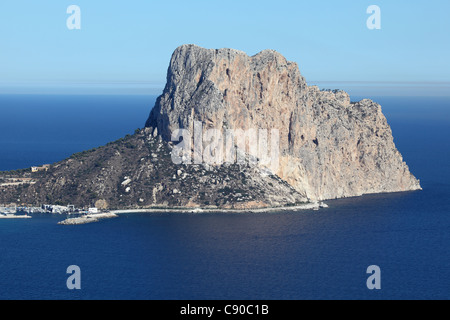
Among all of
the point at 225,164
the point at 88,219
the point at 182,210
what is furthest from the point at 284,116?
the point at 88,219

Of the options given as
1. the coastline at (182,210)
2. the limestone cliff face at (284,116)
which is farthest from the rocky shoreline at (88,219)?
the limestone cliff face at (284,116)

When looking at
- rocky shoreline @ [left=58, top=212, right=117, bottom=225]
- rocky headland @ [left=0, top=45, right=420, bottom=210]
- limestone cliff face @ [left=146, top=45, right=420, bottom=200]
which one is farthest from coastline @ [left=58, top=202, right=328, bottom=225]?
limestone cliff face @ [left=146, top=45, right=420, bottom=200]

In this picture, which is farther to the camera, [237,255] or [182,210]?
[182,210]

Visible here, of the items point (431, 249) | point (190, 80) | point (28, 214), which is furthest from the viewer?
point (190, 80)

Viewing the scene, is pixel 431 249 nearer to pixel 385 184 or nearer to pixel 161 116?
pixel 385 184

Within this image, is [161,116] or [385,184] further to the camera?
[385,184]

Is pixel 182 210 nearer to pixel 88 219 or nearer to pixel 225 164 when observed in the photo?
pixel 225 164
